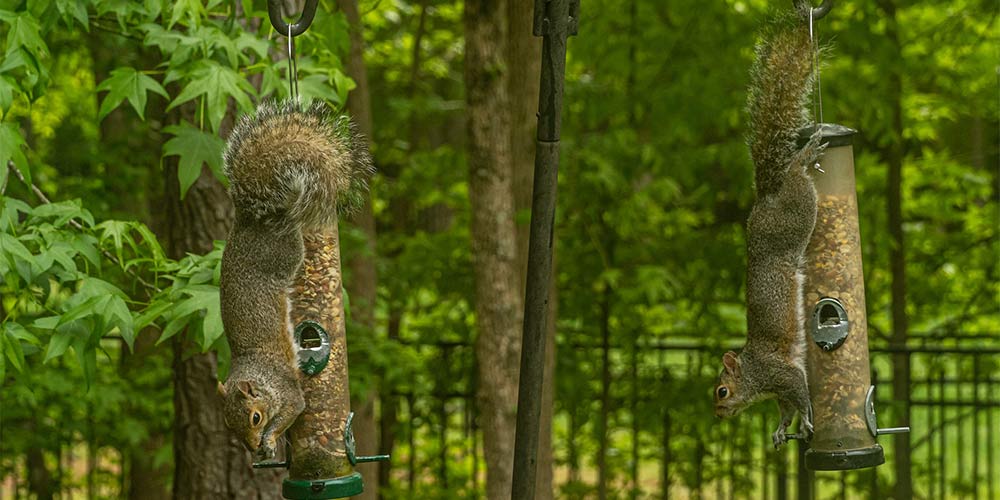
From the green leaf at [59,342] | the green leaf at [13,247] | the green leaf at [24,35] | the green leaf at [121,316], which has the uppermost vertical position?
the green leaf at [24,35]

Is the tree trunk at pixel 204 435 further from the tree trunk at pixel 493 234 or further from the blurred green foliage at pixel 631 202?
the tree trunk at pixel 493 234

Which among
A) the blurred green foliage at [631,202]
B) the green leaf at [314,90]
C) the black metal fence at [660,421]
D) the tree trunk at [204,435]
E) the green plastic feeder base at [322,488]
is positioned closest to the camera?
the green plastic feeder base at [322,488]

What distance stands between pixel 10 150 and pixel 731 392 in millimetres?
1729

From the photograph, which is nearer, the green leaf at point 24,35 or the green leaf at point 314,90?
the green leaf at point 24,35

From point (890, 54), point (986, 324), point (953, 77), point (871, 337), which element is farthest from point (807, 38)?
point (986, 324)

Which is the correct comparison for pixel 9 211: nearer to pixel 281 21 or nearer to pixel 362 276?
pixel 281 21

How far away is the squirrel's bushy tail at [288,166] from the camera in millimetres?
2012

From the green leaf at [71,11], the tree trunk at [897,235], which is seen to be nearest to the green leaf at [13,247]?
the green leaf at [71,11]

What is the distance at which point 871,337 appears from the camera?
639 cm

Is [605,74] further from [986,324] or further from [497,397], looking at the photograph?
[986,324]

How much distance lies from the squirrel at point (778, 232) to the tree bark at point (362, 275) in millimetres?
2828

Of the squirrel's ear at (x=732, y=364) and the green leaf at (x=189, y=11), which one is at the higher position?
the green leaf at (x=189, y=11)

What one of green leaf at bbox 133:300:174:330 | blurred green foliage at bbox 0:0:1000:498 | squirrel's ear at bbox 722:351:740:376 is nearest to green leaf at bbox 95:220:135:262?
green leaf at bbox 133:300:174:330

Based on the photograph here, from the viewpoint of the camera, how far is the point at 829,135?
7.43 ft
